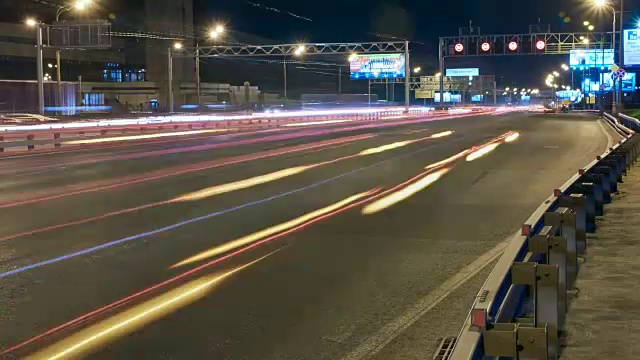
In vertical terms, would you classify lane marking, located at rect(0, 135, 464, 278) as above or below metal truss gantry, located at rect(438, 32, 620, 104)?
below

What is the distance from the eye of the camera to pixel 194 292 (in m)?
8.29

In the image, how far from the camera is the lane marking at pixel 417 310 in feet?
21.0

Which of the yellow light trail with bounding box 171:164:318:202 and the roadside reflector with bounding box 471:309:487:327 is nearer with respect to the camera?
the roadside reflector with bounding box 471:309:487:327

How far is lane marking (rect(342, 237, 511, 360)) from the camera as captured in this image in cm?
639

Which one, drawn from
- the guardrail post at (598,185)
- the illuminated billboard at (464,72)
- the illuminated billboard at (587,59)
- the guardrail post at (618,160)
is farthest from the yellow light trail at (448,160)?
the illuminated billboard at (464,72)

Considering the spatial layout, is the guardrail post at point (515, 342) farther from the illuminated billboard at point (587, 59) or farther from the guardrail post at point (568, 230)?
the illuminated billboard at point (587, 59)

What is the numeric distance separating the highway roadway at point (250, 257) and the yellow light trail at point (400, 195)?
0.21 feet

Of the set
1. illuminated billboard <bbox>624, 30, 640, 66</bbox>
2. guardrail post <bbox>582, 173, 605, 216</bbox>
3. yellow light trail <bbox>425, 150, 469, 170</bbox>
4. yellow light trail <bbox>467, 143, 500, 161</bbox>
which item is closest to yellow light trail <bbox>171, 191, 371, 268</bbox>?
guardrail post <bbox>582, 173, 605, 216</bbox>

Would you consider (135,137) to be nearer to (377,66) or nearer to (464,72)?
(377,66)

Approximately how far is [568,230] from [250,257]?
390cm

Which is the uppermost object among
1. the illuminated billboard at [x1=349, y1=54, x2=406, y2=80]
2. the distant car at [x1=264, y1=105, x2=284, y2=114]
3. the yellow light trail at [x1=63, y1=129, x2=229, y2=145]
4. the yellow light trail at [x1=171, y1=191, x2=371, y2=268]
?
the illuminated billboard at [x1=349, y1=54, x2=406, y2=80]

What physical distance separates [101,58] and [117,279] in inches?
4473

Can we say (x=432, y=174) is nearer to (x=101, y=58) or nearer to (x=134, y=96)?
(x=134, y=96)

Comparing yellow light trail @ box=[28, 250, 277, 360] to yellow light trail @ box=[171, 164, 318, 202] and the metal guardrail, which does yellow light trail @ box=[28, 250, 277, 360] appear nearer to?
the metal guardrail
